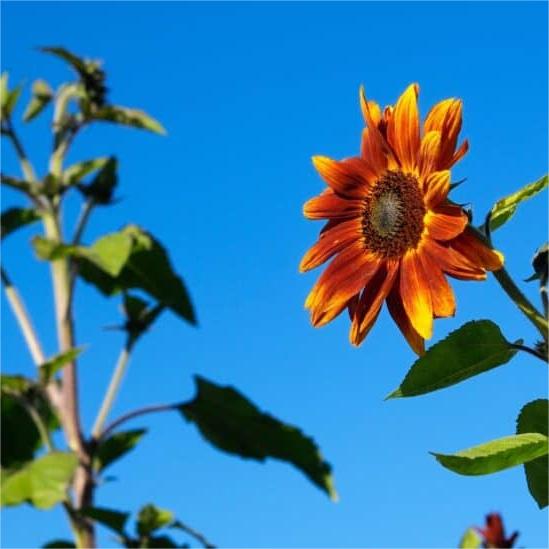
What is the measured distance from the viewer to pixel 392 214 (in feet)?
2.28

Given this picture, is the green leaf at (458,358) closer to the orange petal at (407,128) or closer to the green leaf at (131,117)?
the orange petal at (407,128)

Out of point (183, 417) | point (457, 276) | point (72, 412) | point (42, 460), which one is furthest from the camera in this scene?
point (183, 417)

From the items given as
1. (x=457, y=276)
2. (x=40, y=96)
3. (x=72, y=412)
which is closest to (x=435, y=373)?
(x=457, y=276)

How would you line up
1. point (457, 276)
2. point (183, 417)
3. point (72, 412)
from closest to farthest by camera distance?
point (457, 276) < point (72, 412) < point (183, 417)

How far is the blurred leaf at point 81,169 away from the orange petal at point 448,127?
2548mm

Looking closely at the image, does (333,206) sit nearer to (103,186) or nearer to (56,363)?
(56,363)

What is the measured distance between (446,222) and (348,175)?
91 millimetres

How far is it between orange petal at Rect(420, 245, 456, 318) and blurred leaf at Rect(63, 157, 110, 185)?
2553 millimetres

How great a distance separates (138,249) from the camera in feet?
9.98

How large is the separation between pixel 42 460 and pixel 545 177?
84.9 inches

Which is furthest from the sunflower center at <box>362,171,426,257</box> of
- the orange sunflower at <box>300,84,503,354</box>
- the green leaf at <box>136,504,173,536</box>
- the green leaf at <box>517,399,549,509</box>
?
the green leaf at <box>136,504,173,536</box>

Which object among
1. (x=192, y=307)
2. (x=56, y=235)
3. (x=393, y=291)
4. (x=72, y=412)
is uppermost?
(x=56, y=235)

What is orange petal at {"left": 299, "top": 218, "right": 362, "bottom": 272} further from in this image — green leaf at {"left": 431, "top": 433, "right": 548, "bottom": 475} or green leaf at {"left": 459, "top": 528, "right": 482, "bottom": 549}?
green leaf at {"left": 459, "top": 528, "right": 482, "bottom": 549}

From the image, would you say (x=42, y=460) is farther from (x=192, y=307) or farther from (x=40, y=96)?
(x=40, y=96)
